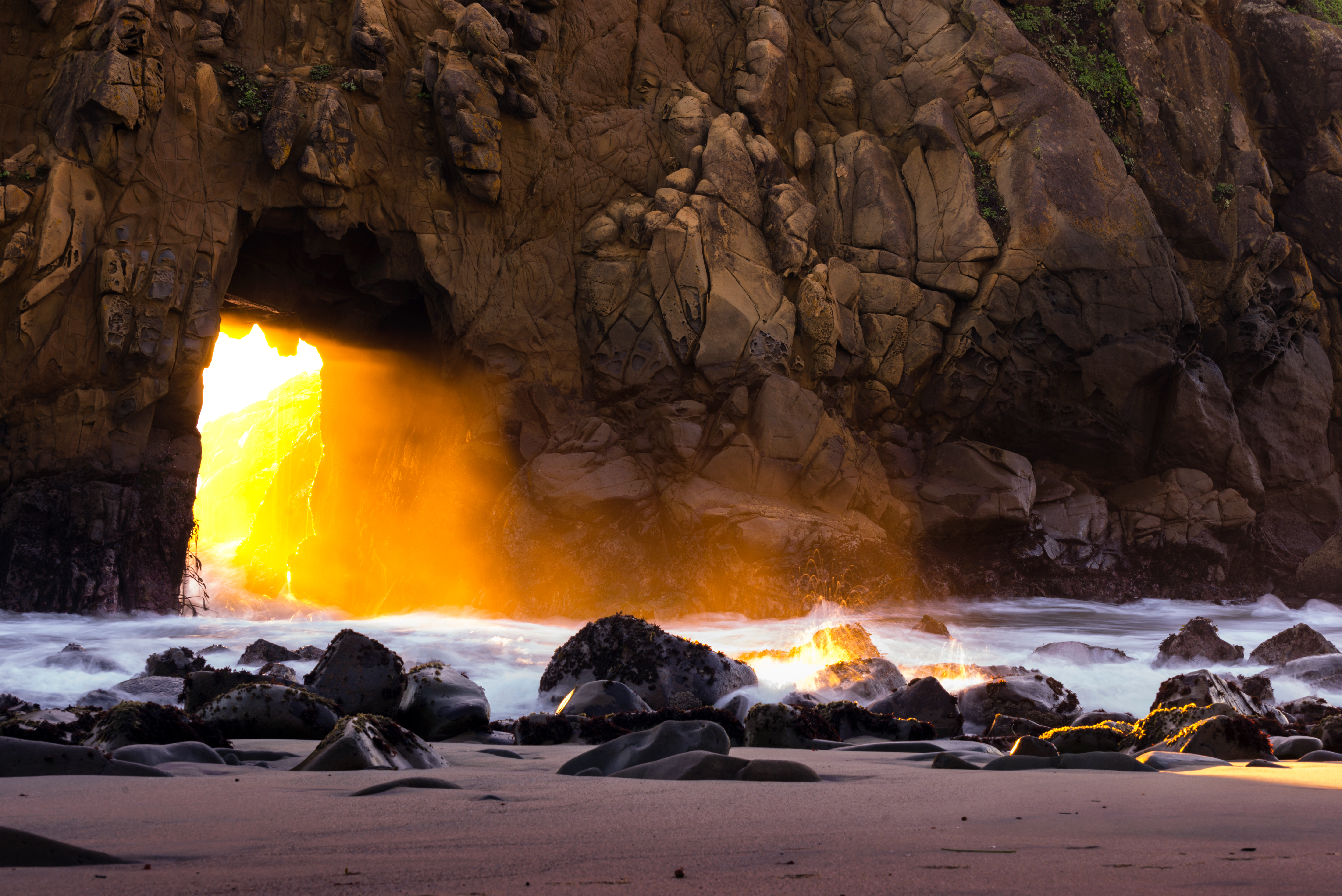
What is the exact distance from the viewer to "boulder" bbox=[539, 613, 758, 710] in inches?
226

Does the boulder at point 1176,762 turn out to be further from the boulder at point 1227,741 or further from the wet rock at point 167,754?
the wet rock at point 167,754

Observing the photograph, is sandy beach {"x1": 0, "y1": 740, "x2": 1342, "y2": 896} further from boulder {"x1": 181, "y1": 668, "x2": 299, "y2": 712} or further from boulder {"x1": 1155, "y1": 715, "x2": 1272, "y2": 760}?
boulder {"x1": 181, "y1": 668, "x2": 299, "y2": 712}

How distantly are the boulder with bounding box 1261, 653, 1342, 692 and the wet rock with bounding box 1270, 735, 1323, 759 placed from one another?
3355 mm

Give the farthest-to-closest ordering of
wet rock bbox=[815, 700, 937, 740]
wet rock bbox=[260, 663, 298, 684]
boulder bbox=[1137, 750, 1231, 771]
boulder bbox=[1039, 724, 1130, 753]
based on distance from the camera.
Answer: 1. wet rock bbox=[260, 663, 298, 684]
2. wet rock bbox=[815, 700, 937, 740]
3. boulder bbox=[1039, 724, 1130, 753]
4. boulder bbox=[1137, 750, 1231, 771]

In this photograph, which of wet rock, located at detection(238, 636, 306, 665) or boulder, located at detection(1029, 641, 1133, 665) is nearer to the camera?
wet rock, located at detection(238, 636, 306, 665)

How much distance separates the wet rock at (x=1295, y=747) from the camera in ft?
11.4

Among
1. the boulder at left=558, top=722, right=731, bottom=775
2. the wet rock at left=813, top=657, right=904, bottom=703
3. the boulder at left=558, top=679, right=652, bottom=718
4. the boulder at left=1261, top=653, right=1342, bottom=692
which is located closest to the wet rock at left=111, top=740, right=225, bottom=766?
the boulder at left=558, top=722, right=731, bottom=775

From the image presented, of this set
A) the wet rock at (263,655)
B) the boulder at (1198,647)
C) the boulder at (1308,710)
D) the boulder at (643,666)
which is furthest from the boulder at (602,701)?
the boulder at (1198,647)

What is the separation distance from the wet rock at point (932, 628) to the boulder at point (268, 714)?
8331 mm

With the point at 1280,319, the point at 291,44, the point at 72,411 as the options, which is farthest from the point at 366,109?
the point at 1280,319

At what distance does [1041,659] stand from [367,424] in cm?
1297

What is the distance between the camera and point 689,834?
61.6 inches

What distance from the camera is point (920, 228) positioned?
15008mm

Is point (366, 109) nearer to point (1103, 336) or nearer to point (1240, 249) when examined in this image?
point (1103, 336)
